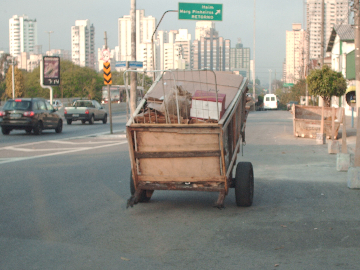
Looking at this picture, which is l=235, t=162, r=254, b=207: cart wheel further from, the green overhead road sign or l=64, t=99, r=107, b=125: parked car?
l=64, t=99, r=107, b=125: parked car

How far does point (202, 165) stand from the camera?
6633mm

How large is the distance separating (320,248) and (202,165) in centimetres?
207

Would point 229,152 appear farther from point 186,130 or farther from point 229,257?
point 229,257

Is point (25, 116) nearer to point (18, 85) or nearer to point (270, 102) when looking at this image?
point (270, 102)

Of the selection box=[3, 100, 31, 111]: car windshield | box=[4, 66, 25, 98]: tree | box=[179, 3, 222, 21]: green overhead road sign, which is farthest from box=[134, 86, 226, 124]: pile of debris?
box=[4, 66, 25, 98]: tree

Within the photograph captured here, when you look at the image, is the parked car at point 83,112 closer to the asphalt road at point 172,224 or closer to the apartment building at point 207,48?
the asphalt road at point 172,224

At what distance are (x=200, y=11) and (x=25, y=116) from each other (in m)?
10.2

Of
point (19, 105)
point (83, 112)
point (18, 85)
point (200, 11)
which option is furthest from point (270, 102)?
point (19, 105)

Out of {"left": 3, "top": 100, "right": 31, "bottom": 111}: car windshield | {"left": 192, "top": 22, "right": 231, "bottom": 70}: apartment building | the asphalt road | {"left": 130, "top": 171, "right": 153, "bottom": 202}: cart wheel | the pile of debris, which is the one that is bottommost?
the asphalt road

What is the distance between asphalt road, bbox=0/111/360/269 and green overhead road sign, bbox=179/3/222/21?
1533 cm

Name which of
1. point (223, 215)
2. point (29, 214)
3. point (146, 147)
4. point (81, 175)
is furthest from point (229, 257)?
point (81, 175)

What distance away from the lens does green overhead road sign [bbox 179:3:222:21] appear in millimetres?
24688

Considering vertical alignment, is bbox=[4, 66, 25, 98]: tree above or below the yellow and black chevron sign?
above

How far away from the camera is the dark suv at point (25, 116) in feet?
72.2
